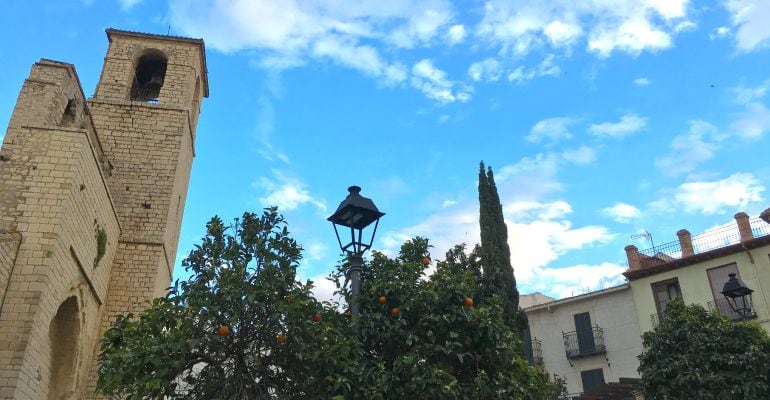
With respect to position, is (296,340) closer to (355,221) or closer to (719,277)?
(355,221)

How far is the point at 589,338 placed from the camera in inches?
925

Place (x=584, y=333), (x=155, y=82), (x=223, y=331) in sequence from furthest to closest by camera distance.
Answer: (x=584, y=333) → (x=155, y=82) → (x=223, y=331)

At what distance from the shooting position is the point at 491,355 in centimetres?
702

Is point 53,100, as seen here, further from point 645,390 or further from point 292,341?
point 645,390

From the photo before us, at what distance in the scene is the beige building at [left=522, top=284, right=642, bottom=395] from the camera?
2258cm

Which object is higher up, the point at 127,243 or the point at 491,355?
the point at 127,243

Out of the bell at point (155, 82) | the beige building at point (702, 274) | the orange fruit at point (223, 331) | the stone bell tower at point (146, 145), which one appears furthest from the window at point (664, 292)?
the orange fruit at point (223, 331)

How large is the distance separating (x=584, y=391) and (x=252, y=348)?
1907 centimetres

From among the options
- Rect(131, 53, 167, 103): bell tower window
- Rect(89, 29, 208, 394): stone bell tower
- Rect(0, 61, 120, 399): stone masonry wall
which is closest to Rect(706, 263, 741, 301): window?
Rect(89, 29, 208, 394): stone bell tower

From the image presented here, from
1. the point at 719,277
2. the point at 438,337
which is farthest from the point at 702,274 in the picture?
the point at 438,337

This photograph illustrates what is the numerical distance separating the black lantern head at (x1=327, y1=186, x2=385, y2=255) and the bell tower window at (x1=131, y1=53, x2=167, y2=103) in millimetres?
13916

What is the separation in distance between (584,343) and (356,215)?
1897 cm

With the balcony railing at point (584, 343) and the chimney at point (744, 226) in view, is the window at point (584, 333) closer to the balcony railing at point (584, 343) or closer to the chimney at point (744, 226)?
the balcony railing at point (584, 343)

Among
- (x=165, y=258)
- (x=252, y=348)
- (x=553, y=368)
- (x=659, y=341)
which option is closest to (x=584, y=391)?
(x=553, y=368)
